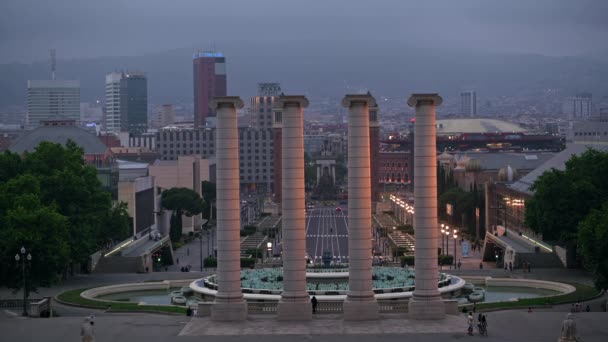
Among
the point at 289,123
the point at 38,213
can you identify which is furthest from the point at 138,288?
the point at 289,123

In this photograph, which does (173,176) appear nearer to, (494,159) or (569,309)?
(494,159)

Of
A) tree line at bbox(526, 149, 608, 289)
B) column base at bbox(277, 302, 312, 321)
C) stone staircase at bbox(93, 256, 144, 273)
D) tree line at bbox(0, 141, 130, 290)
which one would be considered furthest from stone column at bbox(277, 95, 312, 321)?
stone staircase at bbox(93, 256, 144, 273)

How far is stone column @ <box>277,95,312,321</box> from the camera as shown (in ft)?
168

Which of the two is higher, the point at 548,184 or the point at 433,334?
the point at 548,184

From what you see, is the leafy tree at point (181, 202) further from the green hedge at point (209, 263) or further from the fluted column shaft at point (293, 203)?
the fluted column shaft at point (293, 203)

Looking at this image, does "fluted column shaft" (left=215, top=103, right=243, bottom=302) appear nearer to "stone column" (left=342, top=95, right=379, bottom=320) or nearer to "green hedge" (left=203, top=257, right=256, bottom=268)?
"stone column" (left=342, top=95, right=379, bottom=320)

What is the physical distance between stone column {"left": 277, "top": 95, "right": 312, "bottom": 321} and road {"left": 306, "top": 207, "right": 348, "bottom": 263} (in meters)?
49.1

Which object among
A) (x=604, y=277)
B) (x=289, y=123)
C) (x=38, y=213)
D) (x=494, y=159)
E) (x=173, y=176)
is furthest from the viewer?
(x=494, y=159)

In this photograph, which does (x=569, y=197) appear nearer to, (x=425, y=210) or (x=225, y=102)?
(x=425, y=210)

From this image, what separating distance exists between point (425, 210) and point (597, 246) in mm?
14654

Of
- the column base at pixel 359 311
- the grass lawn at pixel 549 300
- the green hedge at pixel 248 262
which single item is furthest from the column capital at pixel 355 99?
the green hedge at pixel 248 262

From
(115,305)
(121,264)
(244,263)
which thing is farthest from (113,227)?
(115,305)

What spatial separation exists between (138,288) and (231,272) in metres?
23.2

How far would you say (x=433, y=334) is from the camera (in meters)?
47.7
